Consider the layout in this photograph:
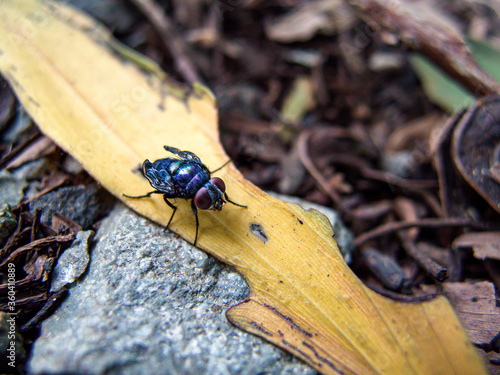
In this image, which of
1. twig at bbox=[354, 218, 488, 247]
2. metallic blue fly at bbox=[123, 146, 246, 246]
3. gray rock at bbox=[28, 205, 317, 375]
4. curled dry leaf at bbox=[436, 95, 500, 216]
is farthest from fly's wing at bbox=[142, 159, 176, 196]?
curled dry leaf at bbox=[436, 95, 500, 216]

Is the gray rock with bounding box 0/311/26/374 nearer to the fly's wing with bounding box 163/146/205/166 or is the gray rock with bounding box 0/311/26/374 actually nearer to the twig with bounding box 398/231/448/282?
the fly's wing with bounding box 163/146/205/166

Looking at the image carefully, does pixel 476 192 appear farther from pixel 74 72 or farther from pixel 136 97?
pixel 74 72

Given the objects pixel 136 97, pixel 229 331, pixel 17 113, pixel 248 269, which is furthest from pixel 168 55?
pixel 229 331

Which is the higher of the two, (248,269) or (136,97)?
(136,97)

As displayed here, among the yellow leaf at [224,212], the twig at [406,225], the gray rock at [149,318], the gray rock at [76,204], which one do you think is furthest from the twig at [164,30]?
the twig at [406,225]

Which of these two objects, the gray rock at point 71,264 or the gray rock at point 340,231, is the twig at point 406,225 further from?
the gray rock at point 71,264
